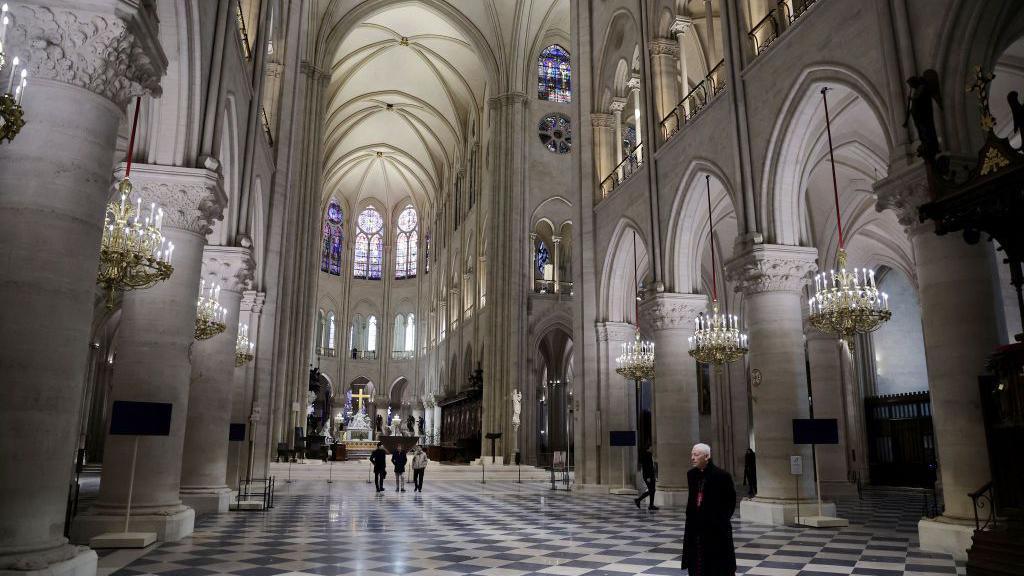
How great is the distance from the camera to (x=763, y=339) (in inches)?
498

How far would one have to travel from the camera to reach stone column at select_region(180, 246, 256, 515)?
1223 cm

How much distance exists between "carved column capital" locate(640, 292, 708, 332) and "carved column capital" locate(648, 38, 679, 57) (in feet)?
20.2

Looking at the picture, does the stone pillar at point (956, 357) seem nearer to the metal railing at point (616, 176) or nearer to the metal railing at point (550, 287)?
the metal railing at point (616, 176)

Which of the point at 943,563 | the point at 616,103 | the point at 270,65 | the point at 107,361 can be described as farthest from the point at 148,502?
the point at 107,361

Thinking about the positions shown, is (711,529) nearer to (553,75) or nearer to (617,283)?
(617,283)

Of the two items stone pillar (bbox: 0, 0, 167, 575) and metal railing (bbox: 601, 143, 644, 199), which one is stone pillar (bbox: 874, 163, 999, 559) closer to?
stone pillar (bbox: 0, 0, 167, 575)

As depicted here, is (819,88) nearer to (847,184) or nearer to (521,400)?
(847,184)

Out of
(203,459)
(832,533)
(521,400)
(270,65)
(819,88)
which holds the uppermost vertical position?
(270,65)

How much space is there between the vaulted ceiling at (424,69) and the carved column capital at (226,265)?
19762 mm

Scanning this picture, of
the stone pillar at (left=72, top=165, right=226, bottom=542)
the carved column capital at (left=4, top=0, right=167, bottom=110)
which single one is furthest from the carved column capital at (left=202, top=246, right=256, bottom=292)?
the carved column capital at (left=4, top=0, right=167, bottom=110)

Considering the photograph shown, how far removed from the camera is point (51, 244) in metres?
5.36

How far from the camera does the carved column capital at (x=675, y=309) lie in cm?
1633

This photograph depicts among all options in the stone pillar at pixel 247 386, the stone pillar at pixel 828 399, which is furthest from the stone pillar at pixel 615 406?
the stone pillar at pixel 247 386

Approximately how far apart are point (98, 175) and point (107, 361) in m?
29.8
